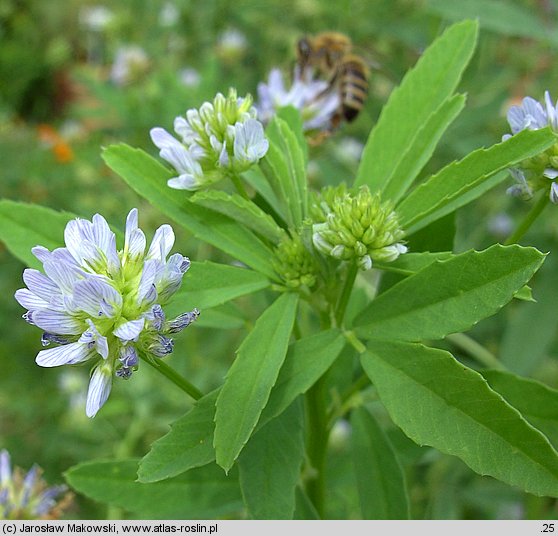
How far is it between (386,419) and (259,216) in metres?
1.50

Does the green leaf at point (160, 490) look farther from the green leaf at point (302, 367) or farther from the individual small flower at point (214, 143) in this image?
the individual small flower at point (214, 143)

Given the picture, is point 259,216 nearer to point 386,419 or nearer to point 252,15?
point 386,419

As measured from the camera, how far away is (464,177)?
1.03 meters

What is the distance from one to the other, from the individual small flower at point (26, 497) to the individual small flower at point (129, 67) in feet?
7.10

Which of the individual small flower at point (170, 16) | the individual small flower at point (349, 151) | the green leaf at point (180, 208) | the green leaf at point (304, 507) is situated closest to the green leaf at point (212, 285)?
the green leaf at point (180, 208)

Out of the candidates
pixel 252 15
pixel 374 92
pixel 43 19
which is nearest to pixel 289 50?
pixel 252 15

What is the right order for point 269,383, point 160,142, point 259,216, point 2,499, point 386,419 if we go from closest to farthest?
point 269,383, point 259,216, point 160,142, point 2,499, point 386,419

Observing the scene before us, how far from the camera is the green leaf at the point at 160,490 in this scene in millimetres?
1278

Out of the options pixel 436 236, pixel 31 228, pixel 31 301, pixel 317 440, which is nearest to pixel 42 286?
pixel 31 301

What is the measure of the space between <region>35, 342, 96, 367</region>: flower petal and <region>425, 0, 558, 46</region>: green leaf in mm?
1434

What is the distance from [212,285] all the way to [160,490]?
43cm

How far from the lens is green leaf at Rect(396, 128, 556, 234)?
0.97 metres

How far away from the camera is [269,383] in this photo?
93 centimetres

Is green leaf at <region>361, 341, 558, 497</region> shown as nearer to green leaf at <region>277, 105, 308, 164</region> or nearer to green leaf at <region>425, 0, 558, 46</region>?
green leaf at <region>277, 105, 308, 164</region>
